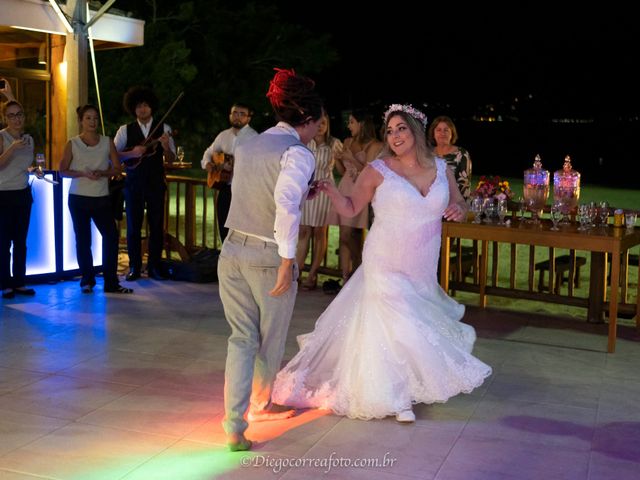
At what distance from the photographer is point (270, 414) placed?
17.7 feet

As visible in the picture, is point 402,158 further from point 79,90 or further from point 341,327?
point 79,90

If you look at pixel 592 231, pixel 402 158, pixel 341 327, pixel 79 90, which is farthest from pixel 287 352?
pixel 79 90

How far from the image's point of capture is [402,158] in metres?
5.75

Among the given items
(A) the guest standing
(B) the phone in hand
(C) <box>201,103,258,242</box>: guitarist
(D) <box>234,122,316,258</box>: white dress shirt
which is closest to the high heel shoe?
(A) the guest standing

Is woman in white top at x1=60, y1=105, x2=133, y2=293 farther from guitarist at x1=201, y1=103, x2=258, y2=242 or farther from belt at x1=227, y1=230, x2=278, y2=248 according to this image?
belt at x1=227, y1=230, x2=278, y2=248

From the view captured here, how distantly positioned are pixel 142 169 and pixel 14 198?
1507 mm

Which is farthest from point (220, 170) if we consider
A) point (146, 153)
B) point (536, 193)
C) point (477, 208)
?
point (536, 193)

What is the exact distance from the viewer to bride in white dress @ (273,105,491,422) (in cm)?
553

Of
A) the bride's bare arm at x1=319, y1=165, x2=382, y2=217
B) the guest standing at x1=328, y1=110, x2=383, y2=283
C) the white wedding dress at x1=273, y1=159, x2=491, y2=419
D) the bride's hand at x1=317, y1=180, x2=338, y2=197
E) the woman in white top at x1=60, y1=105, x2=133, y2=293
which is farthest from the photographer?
the guest standing at x1=328, y1=110, x2=383, y2=283

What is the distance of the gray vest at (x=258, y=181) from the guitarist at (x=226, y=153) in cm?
453

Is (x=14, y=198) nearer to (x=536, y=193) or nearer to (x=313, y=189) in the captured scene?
(x=313, y=189)

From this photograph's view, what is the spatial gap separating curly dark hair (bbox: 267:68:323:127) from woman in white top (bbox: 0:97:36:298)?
4452 millimetres

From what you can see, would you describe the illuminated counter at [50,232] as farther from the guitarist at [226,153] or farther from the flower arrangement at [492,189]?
the flower arrangement at [492,189]

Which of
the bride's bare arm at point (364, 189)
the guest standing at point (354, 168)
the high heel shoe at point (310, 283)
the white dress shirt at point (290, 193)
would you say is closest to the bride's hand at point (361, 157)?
the guest standing at point (354, 168)
